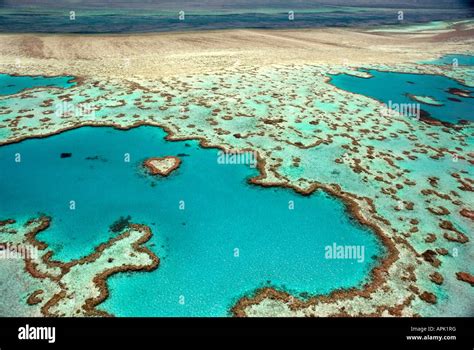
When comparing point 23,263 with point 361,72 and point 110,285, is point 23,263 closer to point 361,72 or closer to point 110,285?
point 110,285

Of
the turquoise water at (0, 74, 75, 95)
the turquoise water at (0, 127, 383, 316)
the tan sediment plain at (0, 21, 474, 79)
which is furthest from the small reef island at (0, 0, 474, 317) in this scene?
the tan sediment plain at (0, 21, 474, 79)

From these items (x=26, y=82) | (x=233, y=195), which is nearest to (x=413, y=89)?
(x=233, y=195)

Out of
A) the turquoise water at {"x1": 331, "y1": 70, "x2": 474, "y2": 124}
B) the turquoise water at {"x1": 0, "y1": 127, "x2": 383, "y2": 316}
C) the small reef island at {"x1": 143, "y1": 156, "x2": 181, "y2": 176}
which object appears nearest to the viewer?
the turquoise water at {"x1": 0, "y1": 127, "x2": 383, "y2": 316}

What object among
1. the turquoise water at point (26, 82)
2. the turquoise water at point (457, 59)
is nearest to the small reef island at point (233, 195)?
the turquoise water at point (26, 82)

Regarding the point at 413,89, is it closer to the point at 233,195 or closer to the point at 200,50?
the point at 233,195

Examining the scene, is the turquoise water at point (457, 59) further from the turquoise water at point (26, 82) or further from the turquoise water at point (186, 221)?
the turquoise water at point (26, 82)

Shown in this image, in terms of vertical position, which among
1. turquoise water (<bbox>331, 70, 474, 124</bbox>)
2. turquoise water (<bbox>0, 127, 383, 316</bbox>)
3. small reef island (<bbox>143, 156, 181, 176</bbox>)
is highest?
turquoise water (<bbox>331, 70, 474, 124</bbox>)

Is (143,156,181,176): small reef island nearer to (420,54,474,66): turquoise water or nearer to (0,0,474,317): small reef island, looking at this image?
(0,0,474,317): small reef island

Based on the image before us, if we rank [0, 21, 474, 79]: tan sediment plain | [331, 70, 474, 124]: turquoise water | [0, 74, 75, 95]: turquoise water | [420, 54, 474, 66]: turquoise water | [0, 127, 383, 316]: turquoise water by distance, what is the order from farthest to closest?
1. [420, 54, 474, 66]: turquoise water
2. [0, 21, 474, 79]: tan sediment plain
3. [0, 74, 75, 95]: turquoise water
4. [331, 70, 474, 124]: turquoise water
5. [0, 127, 383, 316]: turquoise water
